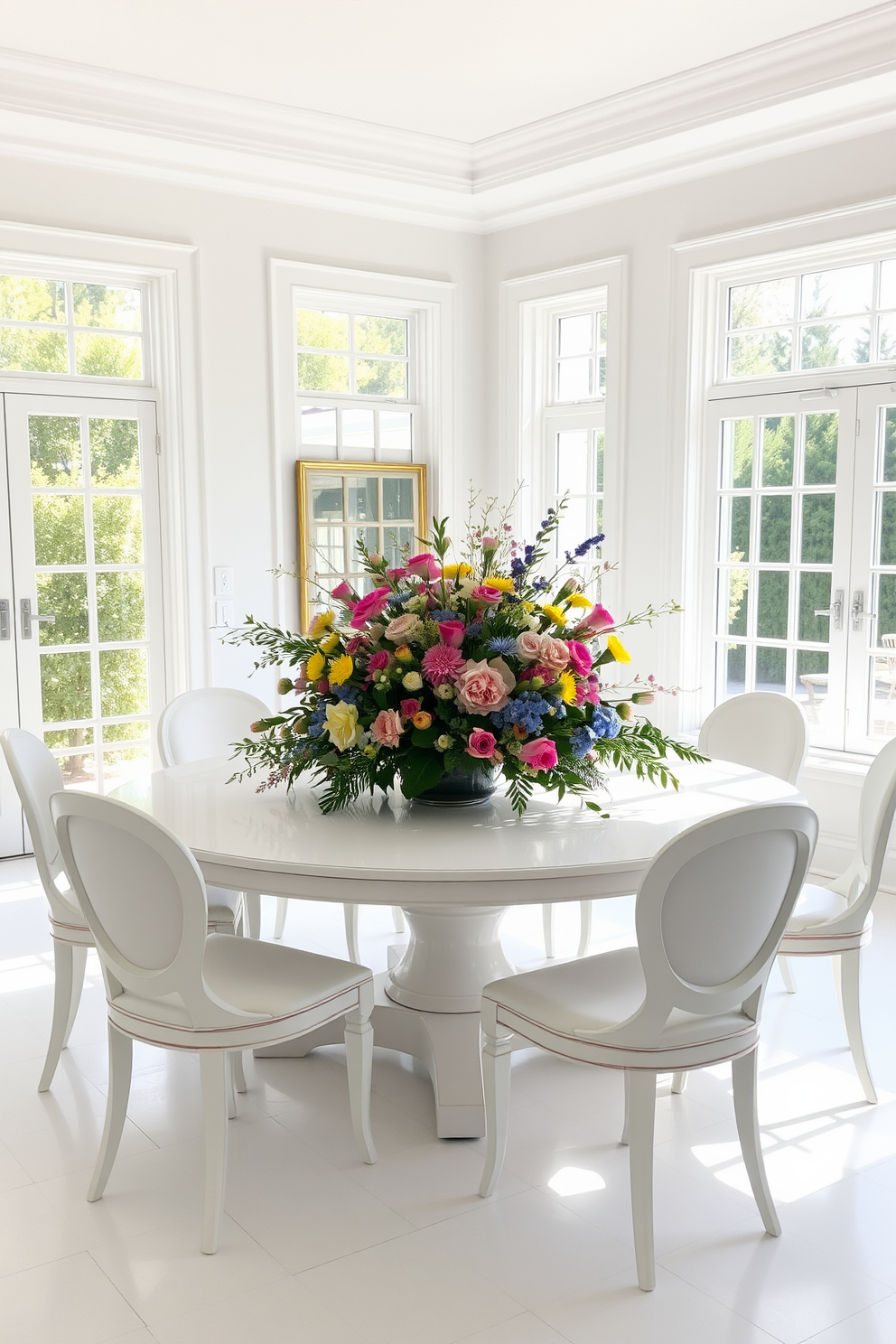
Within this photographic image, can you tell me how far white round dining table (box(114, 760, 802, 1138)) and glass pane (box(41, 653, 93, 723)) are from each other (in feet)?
6.72

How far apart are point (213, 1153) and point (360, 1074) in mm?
376

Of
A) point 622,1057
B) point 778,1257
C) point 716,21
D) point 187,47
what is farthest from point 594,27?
point 778,1257

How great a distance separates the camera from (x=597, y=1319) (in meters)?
2.02

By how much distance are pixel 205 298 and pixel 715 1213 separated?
13.8 ft

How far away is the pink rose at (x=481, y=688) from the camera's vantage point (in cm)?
242

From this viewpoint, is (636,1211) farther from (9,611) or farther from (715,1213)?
(9,611)

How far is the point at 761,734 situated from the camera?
354cm

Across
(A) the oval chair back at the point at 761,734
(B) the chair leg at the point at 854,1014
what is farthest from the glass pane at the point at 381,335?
(B) the chair leg at the point at 854,1014

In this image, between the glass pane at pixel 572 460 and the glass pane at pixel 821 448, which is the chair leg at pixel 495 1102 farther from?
the glass pane at pixel 572 460

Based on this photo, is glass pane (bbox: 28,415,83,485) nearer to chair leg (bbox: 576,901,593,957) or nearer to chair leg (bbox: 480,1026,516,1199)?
chair leg (bbox: 576,901,593,957)

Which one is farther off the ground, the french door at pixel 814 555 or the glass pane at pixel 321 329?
the glass pane at pixel 321 329

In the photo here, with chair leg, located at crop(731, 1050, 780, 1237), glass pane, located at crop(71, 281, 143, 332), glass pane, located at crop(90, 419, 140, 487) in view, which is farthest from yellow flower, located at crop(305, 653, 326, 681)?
glass pane, located at crop(71, 281, 143, 332)

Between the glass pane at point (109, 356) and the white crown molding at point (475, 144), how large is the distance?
0.68 metres

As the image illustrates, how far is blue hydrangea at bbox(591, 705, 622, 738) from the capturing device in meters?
2.54
